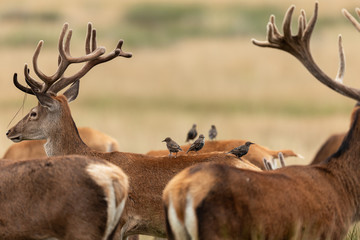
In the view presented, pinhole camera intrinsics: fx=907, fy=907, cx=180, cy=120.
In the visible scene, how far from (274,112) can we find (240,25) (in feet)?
49.1

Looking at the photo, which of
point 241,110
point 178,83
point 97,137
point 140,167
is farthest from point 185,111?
point 140,167

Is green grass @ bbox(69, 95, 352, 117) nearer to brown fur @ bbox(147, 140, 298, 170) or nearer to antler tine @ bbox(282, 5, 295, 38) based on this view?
brown fur @ bbox(147, 140, 298, 170)

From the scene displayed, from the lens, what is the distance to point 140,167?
320 inches

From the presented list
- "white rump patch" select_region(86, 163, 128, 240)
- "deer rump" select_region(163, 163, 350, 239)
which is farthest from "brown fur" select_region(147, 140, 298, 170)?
"deer rump" select_region(163, 163, 350, 239)

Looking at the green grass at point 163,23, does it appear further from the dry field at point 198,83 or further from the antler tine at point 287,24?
the antler tine at point 287,24

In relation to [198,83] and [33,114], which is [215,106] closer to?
[198,83]

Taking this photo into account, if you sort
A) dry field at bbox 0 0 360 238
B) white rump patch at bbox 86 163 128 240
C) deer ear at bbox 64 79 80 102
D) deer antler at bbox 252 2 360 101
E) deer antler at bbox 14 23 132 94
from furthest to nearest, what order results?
dry field at bbox 0 0 360 238 < deer ear at bbox 64 79 80 102 < deer antler at bbox 14 23 132 94 < deer antler at bbox 252 2 360 101 < white rump patch at bbox 86 163 128 240

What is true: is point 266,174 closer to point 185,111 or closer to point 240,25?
point 185,111

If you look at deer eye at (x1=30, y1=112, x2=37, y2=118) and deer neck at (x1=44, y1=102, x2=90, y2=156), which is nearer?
deer neck at (x1=44, y1=102, x2=90, y2=156)

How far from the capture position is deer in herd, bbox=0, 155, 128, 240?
6195mm

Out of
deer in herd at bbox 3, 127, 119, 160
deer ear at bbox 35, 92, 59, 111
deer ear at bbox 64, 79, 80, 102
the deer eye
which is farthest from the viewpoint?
deer in herd at bbox 3, 127, 119, 160

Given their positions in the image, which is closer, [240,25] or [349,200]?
[349,200]

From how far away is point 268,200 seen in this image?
593cm

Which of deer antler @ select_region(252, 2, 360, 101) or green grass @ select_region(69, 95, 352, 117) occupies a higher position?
deer antler @ select_region(252, 2, 360, 101)
